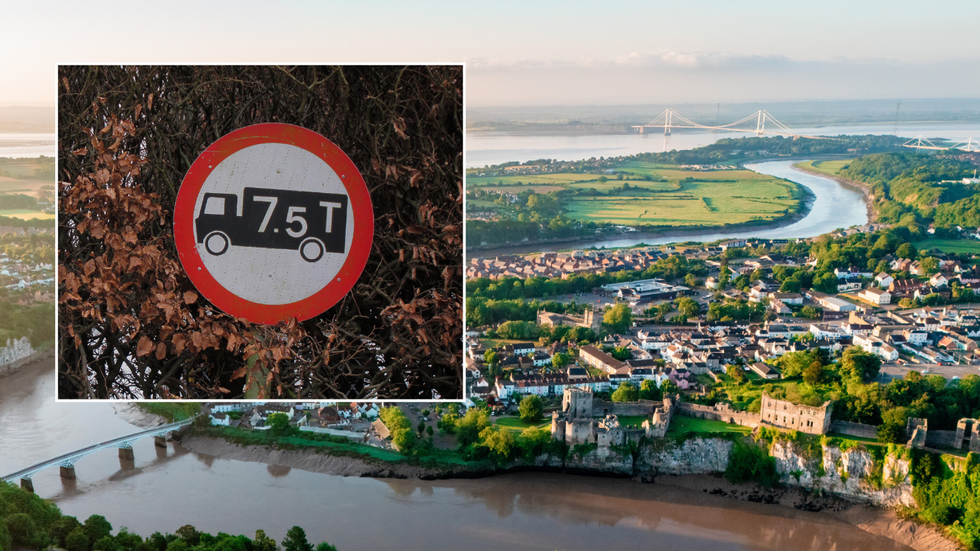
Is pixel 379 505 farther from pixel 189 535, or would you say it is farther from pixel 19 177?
pixel 19 177

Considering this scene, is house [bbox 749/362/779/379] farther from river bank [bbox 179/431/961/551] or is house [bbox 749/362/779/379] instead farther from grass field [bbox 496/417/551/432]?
grass field [bbox 496/417/551/432]

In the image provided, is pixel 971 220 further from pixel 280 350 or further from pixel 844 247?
pixel 280 350

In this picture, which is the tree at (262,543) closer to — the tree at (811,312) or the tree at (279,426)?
the tree at (279,426)

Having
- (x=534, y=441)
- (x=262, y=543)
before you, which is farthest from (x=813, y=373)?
(x=262, y=543)

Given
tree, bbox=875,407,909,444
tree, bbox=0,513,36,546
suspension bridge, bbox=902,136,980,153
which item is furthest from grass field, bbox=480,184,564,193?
tree, bbox=0,513,36,546

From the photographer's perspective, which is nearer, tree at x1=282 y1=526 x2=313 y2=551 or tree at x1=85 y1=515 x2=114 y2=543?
tree at x1=85 y1=515 x2=114 y2=543

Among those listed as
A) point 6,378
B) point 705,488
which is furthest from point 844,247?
point 6,378

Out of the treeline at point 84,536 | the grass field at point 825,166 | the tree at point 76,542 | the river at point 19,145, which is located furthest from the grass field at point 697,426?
the river at point 19,145
